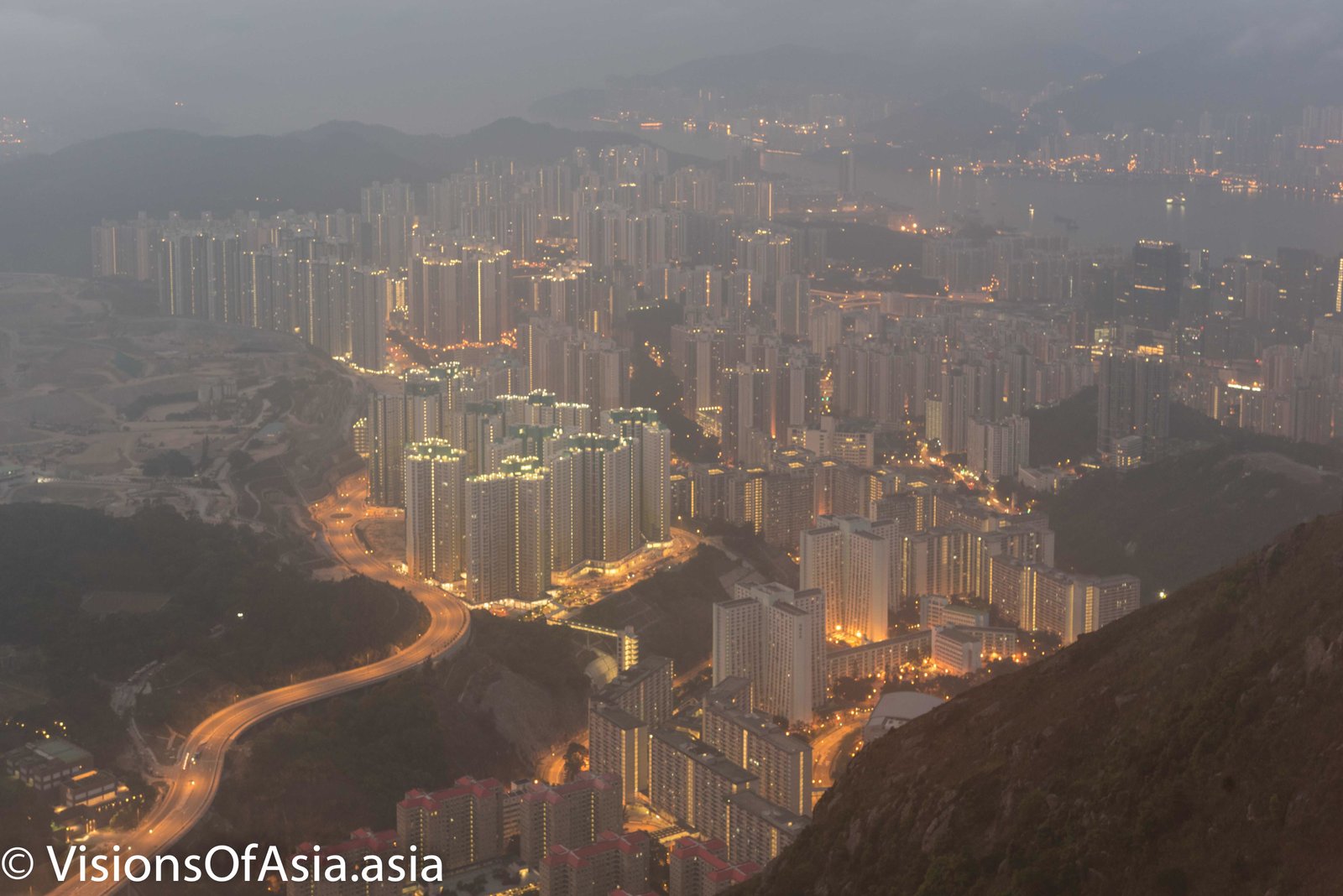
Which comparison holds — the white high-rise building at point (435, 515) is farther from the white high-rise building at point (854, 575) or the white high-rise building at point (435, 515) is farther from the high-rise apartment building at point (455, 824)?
the high-rise apartment building at point (455, 824)

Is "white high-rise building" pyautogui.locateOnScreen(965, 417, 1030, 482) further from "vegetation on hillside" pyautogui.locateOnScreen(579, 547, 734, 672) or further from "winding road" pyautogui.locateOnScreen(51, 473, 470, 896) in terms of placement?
"winding road" pyautogui.locateOnScreen(51, 473, 470, 896)

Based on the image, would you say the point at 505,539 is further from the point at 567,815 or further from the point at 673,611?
the point at 567,815

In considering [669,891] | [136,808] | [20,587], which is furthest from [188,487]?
[669,891]

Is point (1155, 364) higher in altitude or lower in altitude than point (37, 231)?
lower

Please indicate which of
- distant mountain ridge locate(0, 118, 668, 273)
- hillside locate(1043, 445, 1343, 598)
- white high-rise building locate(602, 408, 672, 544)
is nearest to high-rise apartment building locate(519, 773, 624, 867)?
white high-rise building locate(602, 408, 672, 544)

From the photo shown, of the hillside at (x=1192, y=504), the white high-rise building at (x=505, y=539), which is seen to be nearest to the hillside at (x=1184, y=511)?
the hillside at (x=1192, y=504)

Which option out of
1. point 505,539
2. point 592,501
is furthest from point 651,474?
point 505,539

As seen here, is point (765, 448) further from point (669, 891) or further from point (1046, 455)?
point (669, 891)
